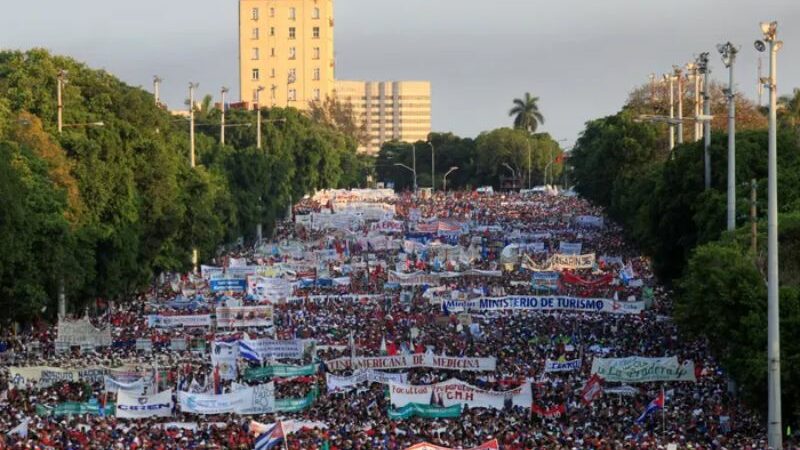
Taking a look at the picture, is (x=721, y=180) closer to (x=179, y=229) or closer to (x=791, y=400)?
(x=791, y=400)

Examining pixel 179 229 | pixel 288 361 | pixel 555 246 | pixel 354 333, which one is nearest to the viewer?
pixel 288 361

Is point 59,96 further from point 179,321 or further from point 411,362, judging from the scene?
point 411,362

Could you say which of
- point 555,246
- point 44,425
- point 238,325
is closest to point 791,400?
point 44,425

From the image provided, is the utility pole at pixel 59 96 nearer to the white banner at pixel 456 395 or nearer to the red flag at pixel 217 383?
the red flag at pixel 217 383

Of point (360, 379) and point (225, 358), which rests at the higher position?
point (225, 358)

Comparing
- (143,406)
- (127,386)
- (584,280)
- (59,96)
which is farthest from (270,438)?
(59,96)

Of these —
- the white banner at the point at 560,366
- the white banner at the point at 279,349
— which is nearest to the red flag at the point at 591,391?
the white banner at the point at 560,366
